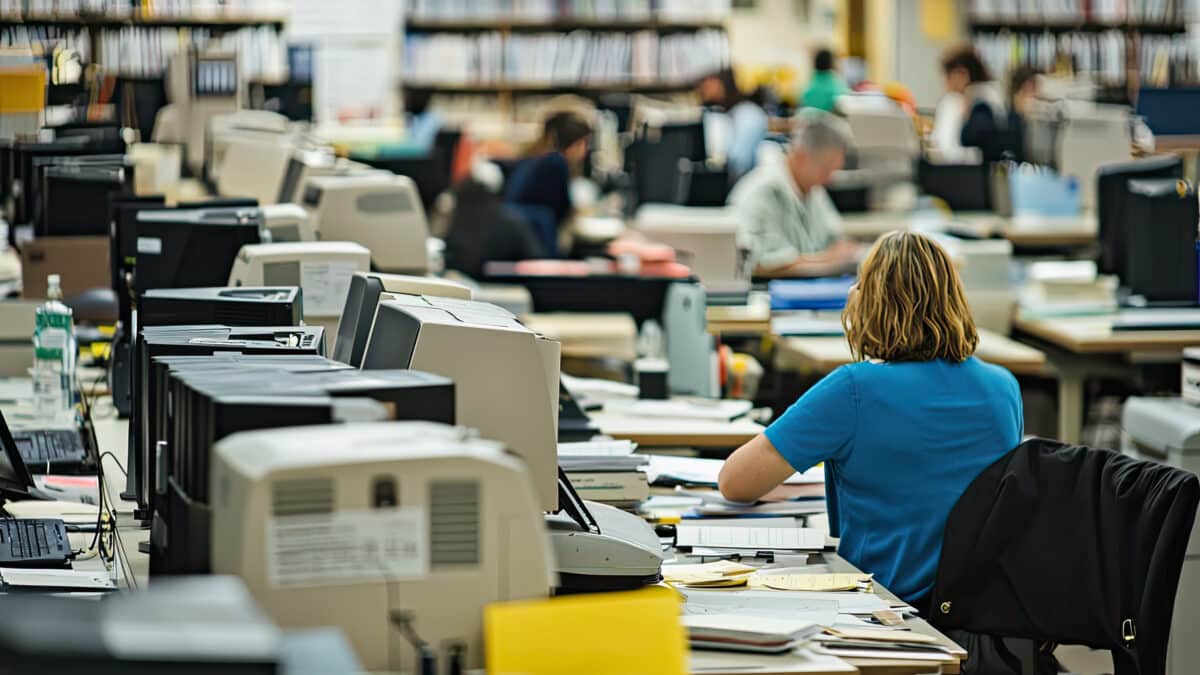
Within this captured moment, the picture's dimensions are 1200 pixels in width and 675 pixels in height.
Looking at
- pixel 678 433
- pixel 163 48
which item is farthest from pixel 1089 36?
pixel 678 433

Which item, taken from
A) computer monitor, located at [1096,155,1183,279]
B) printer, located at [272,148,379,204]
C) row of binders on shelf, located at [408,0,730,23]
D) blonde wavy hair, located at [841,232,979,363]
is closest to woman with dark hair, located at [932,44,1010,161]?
row of binders on shelf, located at [408,0,730,23]

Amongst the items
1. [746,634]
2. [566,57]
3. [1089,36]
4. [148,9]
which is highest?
[148,9]

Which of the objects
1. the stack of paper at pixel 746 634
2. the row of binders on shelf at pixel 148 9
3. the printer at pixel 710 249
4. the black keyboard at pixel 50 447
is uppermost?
the row of binders on shelf at pixel 148 9

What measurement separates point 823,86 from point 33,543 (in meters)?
7.77

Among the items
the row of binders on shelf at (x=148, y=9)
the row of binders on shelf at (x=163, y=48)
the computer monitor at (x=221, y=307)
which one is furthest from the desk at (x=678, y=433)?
the row of binders on shelf at (x=148, y=9)

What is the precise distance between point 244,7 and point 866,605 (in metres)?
8.21

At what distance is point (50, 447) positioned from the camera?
348cm

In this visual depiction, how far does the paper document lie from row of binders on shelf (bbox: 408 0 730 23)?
8.47 m

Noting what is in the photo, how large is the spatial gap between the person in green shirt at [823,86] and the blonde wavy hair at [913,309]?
7.08 meters

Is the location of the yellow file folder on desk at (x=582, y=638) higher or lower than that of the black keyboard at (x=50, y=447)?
higher

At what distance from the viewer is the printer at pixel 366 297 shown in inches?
106

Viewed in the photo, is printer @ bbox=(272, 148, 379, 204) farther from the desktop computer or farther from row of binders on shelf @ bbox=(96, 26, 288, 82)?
row of binders on shelf @ bbox=(96, 26, 288, 82)

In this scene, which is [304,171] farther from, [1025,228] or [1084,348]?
[1025,228]

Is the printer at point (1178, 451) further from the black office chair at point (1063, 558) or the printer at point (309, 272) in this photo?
the printer at point (309, 272)
